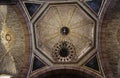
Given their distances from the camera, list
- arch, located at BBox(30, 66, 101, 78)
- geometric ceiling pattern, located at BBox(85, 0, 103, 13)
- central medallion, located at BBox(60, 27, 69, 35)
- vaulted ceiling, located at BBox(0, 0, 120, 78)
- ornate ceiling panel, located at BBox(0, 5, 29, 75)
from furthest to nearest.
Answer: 1. central medallion, located at BBox(60, 27, 69, 35)
2. ornate ceiling panel, located at BBox(0, 5, 29, 75)
3. arch, located at BBox(30, 66, 101, 78)
4. vaulted ceiling, located at BBox(0, 0, 120, 78)
5. geometric ceiling pattern, located at BBox(85, 0, 103, 13)

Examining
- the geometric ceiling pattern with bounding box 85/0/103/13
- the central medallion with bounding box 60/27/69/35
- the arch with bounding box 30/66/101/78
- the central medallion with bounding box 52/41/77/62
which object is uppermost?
the geometric ceiling pattern with bounding box 85/0/103/13

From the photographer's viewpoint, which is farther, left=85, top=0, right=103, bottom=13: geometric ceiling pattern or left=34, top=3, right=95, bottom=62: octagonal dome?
left=34, top=3, right=95, bottom=62: octagonal dome

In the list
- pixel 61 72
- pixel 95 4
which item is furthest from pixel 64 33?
pixel 95 4

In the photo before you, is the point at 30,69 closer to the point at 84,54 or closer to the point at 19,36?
the point at 19,36

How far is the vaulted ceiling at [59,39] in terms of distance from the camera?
36.5 ft

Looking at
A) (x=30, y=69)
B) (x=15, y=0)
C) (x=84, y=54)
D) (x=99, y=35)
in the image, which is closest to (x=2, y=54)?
(x=30, y=69)

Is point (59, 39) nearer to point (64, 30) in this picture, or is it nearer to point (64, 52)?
point (64, 30)

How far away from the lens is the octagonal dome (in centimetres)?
1155

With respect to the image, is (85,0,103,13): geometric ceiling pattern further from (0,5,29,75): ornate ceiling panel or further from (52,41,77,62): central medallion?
(0,5,29,75): ornate ceiling panel

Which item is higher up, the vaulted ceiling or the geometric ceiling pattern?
the geometric ceiling pattern

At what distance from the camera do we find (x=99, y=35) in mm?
11234

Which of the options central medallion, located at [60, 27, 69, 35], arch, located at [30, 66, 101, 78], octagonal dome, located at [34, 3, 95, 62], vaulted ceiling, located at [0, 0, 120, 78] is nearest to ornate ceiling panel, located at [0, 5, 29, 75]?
vaulted ceiling, located at [0, 0, 120, 78]

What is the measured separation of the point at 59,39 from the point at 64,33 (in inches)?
16.3

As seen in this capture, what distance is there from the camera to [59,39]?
39.6 feet
